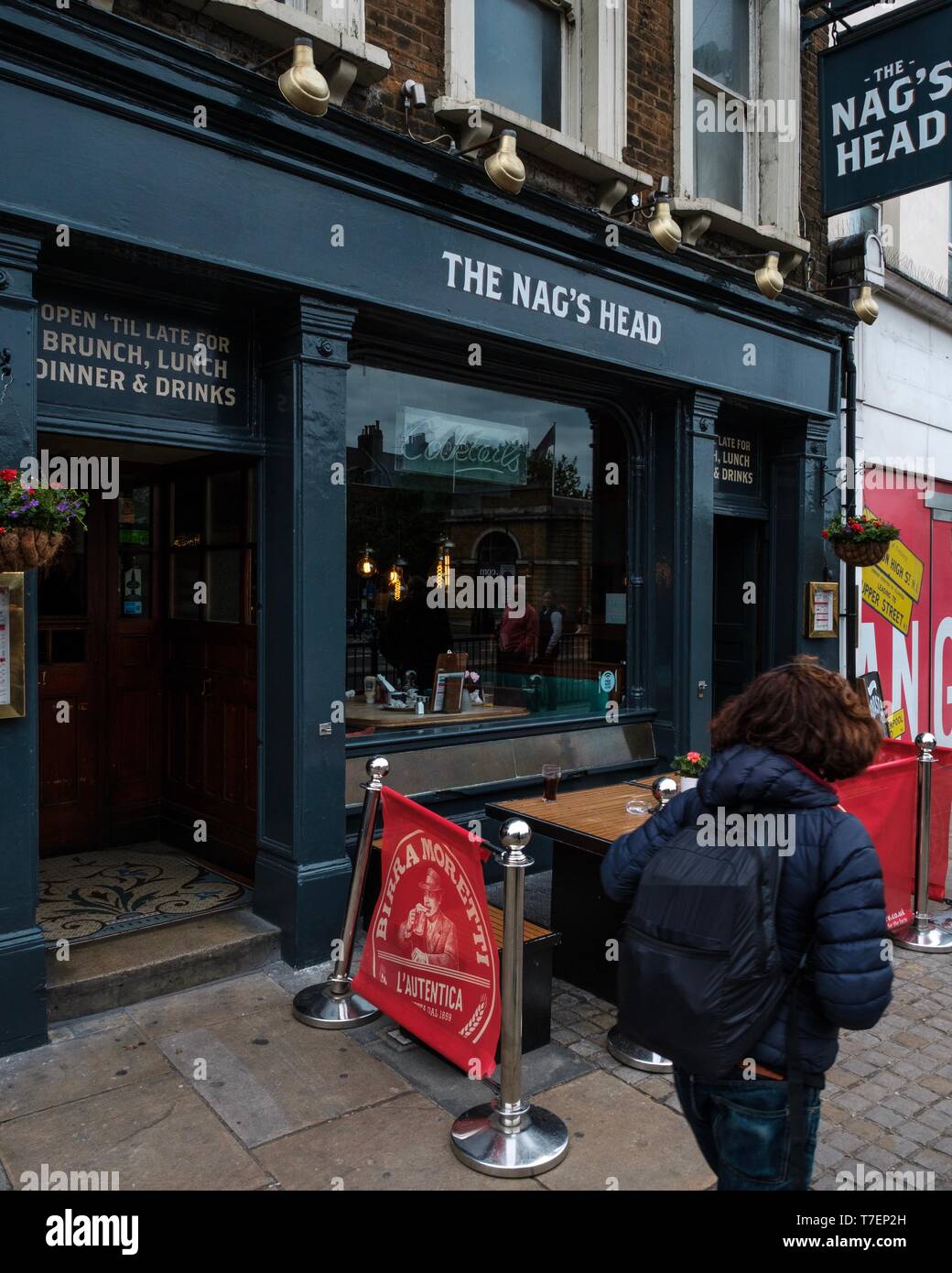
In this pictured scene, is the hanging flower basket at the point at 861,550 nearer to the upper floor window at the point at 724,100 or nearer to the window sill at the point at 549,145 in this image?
the upper floor window at the point at 724,100

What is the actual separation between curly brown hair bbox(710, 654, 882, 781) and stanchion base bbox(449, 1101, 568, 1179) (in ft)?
6.15

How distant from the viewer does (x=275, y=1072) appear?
4.12 meters

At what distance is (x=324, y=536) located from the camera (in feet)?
17.7

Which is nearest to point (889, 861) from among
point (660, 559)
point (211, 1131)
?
point (660, 559)

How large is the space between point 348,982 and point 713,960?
2.86 m

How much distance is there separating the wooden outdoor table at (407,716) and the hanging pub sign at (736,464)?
3.24 meters

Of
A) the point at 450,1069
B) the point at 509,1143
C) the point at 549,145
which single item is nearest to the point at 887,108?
the point at 549,145

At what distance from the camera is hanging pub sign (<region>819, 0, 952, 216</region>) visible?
731 cm

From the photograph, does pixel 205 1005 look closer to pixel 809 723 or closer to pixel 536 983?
pixel 536 983

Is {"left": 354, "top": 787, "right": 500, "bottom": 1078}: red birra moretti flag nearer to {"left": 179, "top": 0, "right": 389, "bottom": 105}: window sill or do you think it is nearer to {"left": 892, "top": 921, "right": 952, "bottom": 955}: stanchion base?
{"left": 892, "top": 921, "right": 952, "bottom": 955}: stanchion base

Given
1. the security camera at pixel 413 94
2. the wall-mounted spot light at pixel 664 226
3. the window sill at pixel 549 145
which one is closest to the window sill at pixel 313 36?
the security camera at pixel 413 94

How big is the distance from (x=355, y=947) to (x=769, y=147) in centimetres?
781

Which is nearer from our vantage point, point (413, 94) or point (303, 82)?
point (303, 82)
